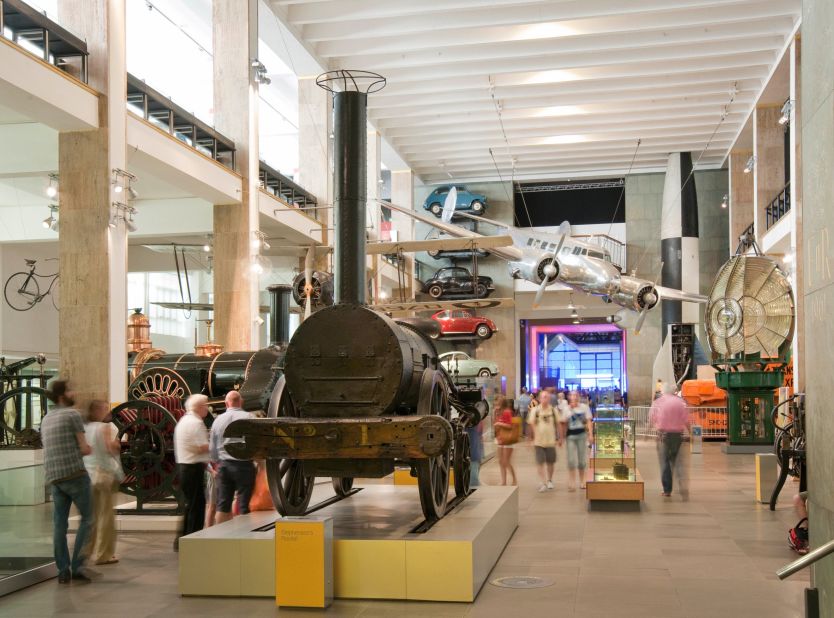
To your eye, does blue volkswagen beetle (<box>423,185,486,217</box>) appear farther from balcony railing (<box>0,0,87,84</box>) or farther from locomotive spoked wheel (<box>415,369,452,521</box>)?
locomotive spoked wheel (<box>415,369,452,521</box>)

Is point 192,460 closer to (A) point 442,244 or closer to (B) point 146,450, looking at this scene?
(B) point 146,450

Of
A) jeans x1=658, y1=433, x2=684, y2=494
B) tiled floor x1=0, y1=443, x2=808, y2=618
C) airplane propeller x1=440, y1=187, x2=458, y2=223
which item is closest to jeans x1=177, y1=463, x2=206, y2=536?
tiled floor x1=0, y1=443, x2=808, y2=618

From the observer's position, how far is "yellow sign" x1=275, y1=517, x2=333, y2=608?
640cm

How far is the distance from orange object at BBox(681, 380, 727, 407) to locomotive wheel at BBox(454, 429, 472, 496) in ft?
51.3

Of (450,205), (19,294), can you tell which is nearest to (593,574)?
(19,294)

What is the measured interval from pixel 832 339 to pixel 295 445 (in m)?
4.46

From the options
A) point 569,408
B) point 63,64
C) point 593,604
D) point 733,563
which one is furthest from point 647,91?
point 593,604

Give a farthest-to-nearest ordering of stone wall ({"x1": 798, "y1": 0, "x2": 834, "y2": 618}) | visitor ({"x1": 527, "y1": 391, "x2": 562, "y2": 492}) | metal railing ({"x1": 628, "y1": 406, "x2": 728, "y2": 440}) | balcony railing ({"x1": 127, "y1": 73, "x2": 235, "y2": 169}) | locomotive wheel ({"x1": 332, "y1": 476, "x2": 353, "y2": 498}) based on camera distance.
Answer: metal railing ({"x1": 628, "y1": 406, "x2": 728, "y2": 440}) < balcony railing ({"x1": 127, "y1": 73, "x2": 235, "y2": 169}) < visitor ({"x1": 527, "y1": 391, "x2": 562, "y2": 492}) < locomotive wheel ({"x1": 332, "y1": 476, "x2": 353, "y2": 498}) < stone wall ({"x1": 798, "y1": 0, "x2": 834, "y2": 618})

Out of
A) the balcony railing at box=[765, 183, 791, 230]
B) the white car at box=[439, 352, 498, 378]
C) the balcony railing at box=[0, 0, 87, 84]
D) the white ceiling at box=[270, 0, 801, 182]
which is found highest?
the white ceiling at box=[270, 0, 801, 182]

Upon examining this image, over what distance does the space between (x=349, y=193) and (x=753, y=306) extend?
1042 cm

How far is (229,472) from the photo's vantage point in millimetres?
8406

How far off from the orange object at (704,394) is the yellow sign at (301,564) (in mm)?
19350

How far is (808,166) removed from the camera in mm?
4812

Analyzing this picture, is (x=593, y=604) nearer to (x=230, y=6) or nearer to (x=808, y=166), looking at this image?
(x=808, y=166)
